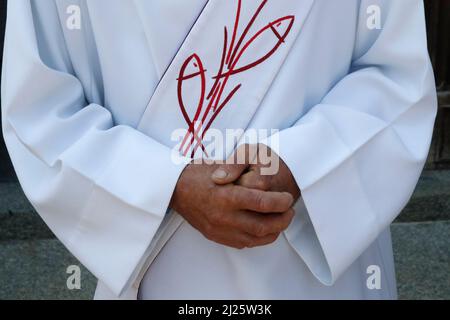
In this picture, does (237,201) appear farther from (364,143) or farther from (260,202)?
(364,143)

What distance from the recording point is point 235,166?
4.75 ft

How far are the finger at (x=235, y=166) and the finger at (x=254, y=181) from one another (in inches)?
0.4

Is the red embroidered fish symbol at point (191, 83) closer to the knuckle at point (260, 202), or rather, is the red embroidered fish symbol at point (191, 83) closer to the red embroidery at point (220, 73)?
the red embroidery at point (220, 73)

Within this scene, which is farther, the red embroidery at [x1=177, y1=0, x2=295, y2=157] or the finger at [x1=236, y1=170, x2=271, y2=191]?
the red embroidery at [x1=177, y1=0, x2=295, y2=157]

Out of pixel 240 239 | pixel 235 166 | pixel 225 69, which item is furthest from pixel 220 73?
pixel 240 239

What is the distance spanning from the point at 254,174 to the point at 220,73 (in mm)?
218

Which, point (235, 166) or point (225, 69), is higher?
point (225, 69)

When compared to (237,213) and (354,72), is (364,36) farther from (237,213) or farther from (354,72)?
(237,213)

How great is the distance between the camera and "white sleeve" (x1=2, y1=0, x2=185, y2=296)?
5.00 feet

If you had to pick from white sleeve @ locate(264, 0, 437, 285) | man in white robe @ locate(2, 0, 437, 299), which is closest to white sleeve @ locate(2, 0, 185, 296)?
man in white robe @ locate(2, 0, 437, 299)

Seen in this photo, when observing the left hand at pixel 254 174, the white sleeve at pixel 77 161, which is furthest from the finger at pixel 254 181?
the white sleeve at pixel 77 161

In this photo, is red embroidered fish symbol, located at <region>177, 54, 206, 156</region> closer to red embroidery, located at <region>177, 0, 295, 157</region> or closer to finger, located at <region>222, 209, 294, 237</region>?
red embroidery, located at <region>177, 0, 295, 157</region>

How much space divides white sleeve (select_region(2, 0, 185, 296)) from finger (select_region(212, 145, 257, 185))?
0.08m
